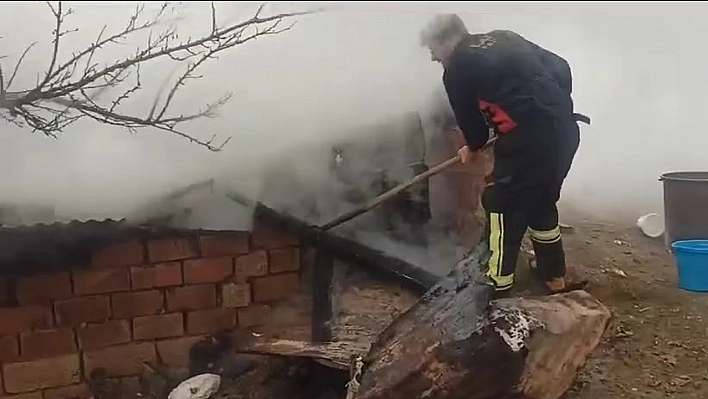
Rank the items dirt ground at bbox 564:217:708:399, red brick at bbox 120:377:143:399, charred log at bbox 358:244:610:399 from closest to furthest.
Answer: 1. charred log at bbox 358:244:610:399
2. dirt ground at bbox 564:217:708:399
3. red brick at bbox 120:377:143:399

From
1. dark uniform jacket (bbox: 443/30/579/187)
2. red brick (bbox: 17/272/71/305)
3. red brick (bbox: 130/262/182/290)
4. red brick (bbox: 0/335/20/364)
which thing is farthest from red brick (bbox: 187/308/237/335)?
dark uniform jacket (bbox: 443/30/579/187)

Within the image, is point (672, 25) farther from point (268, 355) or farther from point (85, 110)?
point (85, 110)

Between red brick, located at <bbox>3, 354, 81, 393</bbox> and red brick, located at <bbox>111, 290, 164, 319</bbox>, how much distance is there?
161 millimetres

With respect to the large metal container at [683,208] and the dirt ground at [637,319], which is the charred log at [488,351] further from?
the large metal container at [683,208]

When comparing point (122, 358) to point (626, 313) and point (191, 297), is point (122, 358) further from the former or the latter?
point (626, 313)

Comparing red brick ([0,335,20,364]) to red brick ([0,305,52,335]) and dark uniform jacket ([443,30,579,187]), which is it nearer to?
red brick ([0,305,52,335])

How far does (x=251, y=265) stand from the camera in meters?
2.42

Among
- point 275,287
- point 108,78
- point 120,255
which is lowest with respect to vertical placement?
point 275,287

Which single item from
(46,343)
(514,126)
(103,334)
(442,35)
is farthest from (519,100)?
(46,343)

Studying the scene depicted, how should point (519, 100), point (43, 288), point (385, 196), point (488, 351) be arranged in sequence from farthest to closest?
1. point (385, 196)
2. point (43, 288)
3. point (519, 100)
4. point (488, 351)

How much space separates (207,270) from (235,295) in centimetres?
10

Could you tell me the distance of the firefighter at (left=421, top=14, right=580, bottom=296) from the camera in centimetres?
212

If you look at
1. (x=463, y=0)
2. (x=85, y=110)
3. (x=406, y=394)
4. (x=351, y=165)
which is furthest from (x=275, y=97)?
(x=406, y=394)

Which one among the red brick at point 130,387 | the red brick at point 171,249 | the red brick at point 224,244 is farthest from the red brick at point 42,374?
the red brick at point 224,244
